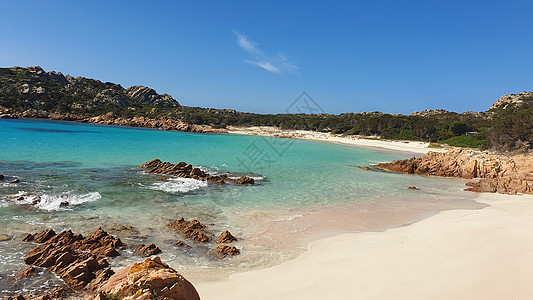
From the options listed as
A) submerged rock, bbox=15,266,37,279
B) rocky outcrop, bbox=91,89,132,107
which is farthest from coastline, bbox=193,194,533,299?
rocky outcrop, bbox=91,89,132,107

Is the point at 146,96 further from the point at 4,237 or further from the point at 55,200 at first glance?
the point at 4,237

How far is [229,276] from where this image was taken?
6.00m

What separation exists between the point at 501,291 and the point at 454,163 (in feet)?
64.0

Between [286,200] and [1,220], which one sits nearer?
[1,220]

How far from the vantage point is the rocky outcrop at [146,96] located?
11869 centimetres

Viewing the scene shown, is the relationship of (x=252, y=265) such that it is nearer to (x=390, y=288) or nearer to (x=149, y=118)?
(x=390, y=288)

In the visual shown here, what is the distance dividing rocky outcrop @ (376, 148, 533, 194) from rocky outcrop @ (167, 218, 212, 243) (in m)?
15.2

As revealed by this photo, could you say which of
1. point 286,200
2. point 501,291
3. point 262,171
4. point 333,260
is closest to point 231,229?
point 333,260

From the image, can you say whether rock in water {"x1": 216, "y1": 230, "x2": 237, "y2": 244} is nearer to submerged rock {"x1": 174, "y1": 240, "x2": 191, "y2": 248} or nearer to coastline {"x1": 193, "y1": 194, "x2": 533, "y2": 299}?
submerged rock {"x1": 174, "y1": 240, "x2": 191, "y2": 248}

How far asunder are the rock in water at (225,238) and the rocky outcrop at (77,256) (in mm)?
2522

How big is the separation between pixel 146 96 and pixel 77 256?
411 ft

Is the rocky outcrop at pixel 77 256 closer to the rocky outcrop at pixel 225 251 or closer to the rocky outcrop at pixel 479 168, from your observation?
the rocky outcrop at pixel 225 251

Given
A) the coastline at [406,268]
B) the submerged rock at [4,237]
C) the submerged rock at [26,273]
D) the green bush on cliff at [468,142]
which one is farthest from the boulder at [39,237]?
the green bush on cliff at [468,142]

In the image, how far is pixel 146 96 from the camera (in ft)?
393
